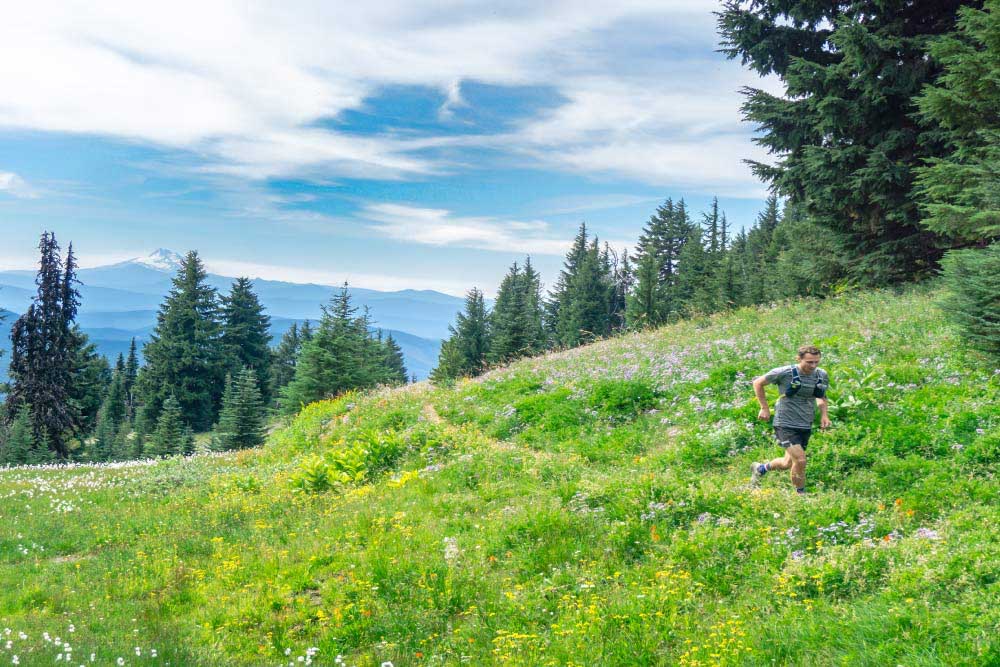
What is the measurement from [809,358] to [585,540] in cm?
408

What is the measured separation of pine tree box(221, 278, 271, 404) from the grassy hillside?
51563 millimetres

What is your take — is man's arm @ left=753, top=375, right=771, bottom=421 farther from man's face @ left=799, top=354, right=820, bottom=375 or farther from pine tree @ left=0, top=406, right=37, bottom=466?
pine tree @ left=0, top=406, right=37, bottom=466

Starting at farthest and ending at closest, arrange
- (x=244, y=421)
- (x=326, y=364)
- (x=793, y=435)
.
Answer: (x=244, y=421) → (x=326, y=364) → (x=793, y=435)

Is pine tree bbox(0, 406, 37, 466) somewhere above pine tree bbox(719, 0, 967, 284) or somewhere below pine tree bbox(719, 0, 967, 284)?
below

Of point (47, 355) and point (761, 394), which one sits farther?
point (47, 355)

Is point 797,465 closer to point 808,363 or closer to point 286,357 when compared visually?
point 808,363

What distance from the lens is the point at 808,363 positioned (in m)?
8.02

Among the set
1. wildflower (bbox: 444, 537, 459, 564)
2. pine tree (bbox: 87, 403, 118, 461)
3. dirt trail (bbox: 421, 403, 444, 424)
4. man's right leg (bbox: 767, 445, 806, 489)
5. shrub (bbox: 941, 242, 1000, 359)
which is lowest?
pine tree (bbox: 87, 403, 118, 461)

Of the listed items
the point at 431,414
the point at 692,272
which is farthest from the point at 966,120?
the point at 692,272

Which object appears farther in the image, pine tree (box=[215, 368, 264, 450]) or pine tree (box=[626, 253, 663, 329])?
pine tree (box=[626, 253, 663, 329])

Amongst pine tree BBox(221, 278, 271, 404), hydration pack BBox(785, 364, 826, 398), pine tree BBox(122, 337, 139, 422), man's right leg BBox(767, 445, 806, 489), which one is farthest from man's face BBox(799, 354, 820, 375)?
pine tree BBox(122, 337, 139, 422)

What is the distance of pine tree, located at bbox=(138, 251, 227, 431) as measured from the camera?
56531 millimetres

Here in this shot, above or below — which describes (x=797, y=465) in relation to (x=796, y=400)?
below

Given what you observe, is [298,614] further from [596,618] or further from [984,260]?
[984,260]
